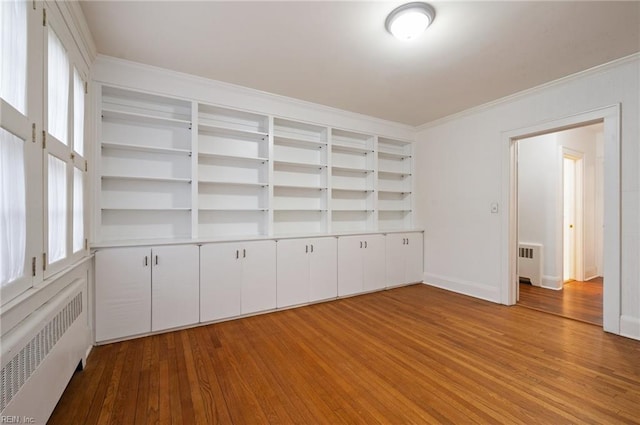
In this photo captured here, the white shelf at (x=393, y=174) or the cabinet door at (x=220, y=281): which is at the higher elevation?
the white shelf at (x=393, y=174)

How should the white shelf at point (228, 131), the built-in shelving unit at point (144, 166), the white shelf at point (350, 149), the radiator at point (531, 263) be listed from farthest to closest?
the radiator at point (531, 263) < the white shelf at point (350, 149) < the white shelf at point (228, 131) < the built-in shelving unit at point (144, 166)

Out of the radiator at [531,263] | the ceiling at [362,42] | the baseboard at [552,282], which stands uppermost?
the ceiling at [362,42]

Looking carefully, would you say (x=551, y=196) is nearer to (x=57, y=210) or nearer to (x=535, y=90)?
(x=535, y=90)

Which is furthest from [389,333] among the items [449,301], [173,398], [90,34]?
[90,34]

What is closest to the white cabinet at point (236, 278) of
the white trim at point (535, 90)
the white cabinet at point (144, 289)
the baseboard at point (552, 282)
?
the white cabinet at point (144, 289)

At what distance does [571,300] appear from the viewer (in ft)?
12.1

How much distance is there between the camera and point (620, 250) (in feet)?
8.61

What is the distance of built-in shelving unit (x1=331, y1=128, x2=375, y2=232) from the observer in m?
4.26

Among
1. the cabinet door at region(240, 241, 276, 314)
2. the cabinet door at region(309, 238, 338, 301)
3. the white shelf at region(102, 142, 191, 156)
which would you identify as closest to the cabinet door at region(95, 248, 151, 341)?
the cabinet door at region(240, 241, 276, 314)

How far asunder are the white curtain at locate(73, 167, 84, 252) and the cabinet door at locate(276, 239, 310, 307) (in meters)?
1.82

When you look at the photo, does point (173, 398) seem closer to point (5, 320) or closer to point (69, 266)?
point (5, 320)

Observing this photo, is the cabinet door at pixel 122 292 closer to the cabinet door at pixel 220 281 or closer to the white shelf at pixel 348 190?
the cabinet door at pixel 220 281

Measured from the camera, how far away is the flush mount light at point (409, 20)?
1914mm

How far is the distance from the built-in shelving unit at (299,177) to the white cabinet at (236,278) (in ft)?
2.12
